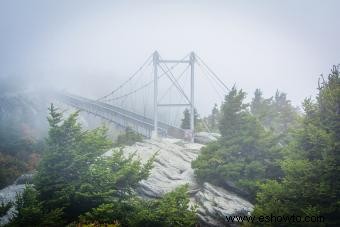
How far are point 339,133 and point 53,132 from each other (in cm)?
1107

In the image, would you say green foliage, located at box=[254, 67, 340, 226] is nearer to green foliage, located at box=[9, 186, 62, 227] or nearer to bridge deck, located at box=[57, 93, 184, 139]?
green foliage, located at box=[9, 186, 62, 227]

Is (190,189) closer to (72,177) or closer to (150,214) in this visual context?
(150,214)

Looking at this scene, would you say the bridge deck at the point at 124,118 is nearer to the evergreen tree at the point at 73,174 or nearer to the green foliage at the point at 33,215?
the evergreen tree at the point at 73,174

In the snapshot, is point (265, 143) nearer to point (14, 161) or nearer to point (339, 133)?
point (339, 133)

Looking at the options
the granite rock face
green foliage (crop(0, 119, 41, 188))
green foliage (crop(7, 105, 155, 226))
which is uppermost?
green foliage (crop(7, 105, 155, 226))

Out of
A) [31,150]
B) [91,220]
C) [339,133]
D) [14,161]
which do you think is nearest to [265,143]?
[339,133]

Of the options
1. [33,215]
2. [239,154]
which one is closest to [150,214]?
[33,215]

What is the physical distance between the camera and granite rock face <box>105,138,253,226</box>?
16.4 m

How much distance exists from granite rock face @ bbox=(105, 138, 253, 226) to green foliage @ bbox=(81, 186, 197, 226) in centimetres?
261

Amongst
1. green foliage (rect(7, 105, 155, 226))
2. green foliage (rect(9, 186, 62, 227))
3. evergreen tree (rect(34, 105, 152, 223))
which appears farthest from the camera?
evergreen tree (rect(34, 105, 152, 223))

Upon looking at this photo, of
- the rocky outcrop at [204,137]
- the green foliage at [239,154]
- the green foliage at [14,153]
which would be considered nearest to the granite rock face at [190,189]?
the green foliage at [239,154]

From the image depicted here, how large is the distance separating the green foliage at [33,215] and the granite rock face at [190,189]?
5089 millimetres

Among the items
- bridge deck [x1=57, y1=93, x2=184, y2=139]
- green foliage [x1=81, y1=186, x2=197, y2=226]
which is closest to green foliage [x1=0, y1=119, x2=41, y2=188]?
bridge deck [x1=57, y1=93, x2=184, y2=139]

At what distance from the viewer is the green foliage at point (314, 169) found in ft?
40.3
